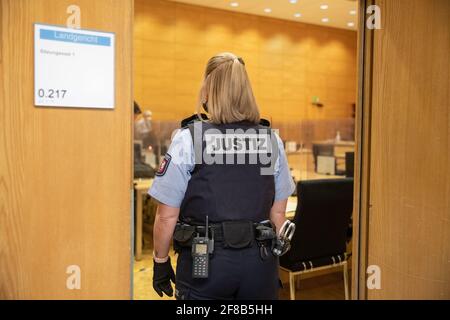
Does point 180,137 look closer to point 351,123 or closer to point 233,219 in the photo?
point 233,219

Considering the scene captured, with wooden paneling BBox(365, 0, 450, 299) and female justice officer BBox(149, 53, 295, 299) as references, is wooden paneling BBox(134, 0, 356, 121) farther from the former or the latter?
female justice officer BBox(149, 53, 295, 299)

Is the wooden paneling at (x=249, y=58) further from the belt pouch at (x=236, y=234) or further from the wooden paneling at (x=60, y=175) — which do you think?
the belt pouch at (x=236, y=234)

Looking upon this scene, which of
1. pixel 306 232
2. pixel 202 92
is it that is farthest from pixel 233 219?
pixel 306 232

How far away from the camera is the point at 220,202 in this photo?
1.62m

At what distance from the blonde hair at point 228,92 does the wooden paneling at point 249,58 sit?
6.07 metres

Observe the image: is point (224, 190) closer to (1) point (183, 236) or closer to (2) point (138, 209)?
(1) point (183, 236)

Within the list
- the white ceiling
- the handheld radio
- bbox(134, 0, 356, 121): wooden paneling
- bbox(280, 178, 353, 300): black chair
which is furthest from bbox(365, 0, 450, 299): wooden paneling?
bbox(134, 0, 356, 121): wooden paneling

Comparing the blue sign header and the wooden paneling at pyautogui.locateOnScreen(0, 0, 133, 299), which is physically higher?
the blue sign header

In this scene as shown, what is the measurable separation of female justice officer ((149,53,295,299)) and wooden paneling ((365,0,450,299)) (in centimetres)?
82

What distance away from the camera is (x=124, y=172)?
5.56 feet

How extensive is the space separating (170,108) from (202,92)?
6.32 m

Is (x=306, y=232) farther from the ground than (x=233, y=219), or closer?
closer

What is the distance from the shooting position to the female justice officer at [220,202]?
5.32 ft

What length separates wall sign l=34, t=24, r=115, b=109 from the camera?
1531 millimetres
